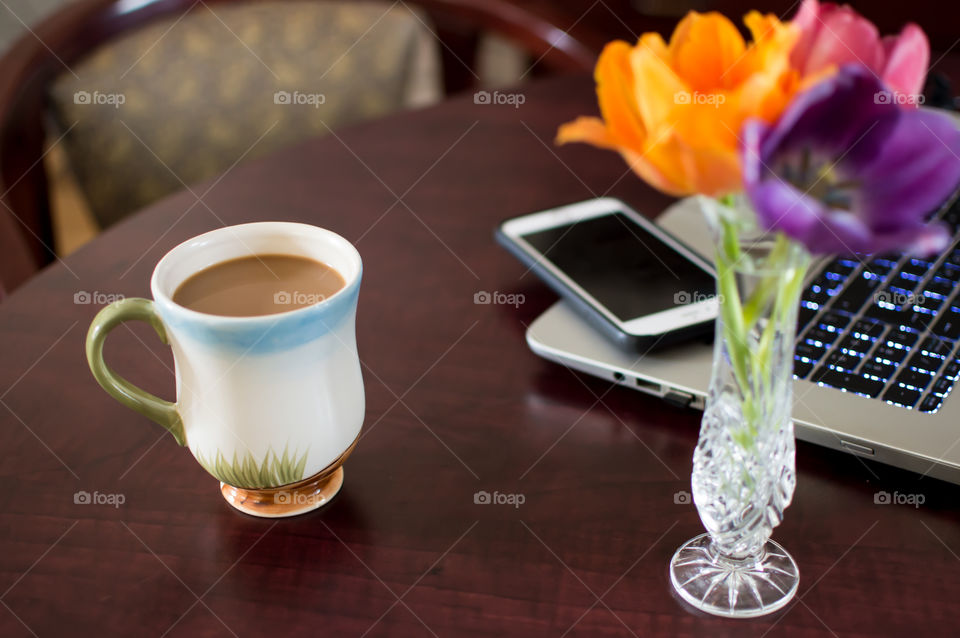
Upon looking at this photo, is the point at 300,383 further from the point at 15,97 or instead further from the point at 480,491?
the point at 15,97

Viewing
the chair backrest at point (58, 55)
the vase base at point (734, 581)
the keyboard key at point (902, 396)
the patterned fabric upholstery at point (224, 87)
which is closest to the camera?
the vase base at point (734, 581)

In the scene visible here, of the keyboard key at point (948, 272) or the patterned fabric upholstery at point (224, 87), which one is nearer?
the keyboard key at point (948, 272)

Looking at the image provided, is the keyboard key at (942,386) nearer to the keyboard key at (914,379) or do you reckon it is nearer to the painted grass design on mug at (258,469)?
the keyboard key at (914,379)

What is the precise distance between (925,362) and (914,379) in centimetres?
2

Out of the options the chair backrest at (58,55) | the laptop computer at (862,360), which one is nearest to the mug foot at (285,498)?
the laptop computer at (862,360)

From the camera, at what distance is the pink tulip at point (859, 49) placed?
31 cm

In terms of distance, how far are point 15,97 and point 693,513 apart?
792 millimetres

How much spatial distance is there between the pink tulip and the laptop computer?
0.24 meters

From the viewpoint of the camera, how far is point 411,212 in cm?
78

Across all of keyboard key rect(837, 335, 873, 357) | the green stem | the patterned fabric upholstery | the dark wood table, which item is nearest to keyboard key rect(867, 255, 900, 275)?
keyboard key rect(837, 335, 873, 357)

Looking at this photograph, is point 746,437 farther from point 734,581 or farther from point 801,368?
point 801,368

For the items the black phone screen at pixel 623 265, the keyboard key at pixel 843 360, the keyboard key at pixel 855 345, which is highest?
the black phone screen at pixel 623 265

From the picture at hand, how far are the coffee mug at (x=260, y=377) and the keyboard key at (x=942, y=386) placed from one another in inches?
13.0

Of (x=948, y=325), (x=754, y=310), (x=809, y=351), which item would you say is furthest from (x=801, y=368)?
(x=754, y=310)
